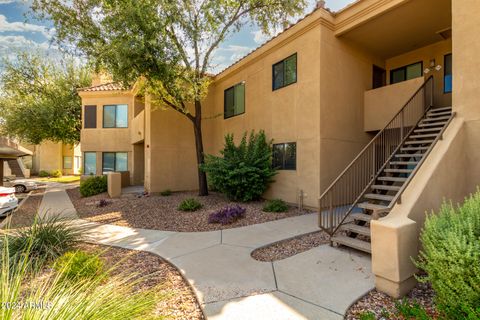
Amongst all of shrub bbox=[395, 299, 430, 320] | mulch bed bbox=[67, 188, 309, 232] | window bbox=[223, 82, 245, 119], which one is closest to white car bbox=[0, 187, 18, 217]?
mulch bed bbox=[67, 188, 309, 232]

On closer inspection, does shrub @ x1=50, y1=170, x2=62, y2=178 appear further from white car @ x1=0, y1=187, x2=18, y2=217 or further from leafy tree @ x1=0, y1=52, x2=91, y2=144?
white car @ x1=0, y1=187, x2=18, y2=217

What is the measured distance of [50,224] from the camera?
5516 mm

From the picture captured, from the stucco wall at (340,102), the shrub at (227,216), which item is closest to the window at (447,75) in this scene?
the stucco wall at (340,102)

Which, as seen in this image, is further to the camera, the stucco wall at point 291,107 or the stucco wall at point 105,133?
the stucco wall at point 105,133

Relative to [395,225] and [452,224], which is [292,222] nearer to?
[395,225]

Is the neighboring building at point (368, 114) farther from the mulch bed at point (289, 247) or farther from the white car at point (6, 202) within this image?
the white car at point (6, 202)

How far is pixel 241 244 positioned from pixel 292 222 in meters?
2.19

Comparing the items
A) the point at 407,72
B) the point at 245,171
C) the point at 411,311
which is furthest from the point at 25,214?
the point at 407,72

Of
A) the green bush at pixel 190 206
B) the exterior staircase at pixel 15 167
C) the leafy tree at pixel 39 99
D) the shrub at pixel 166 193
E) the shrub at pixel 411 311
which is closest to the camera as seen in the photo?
the shrub at pixel 411 311

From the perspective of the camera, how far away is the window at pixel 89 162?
18641 mm

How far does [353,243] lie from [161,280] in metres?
3.63

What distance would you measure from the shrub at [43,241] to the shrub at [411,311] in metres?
5.65

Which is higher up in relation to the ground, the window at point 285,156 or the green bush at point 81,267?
the window at point 285,156

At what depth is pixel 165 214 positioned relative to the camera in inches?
352
